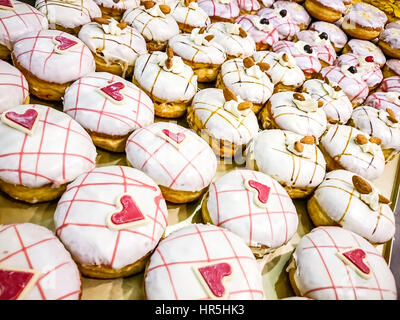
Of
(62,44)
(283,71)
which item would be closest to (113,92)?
(62,44)

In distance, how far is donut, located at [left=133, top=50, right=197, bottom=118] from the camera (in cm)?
316

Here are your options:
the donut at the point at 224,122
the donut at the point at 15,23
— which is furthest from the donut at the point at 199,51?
the donut at the point at 15,23

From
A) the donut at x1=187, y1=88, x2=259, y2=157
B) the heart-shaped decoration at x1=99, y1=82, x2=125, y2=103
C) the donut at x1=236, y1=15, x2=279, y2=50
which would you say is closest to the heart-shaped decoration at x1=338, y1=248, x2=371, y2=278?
the donut at x1=187, y1=88, x2=259, y2=157

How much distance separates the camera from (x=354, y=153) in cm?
327

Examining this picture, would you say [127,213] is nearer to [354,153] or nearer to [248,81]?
[248,81]

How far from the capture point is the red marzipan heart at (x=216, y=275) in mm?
1926

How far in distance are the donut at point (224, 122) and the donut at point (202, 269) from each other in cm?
105

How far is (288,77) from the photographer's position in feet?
12.6

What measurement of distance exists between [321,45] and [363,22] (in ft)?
3.30

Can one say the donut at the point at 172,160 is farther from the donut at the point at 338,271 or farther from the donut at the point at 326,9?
the donut at the point at 326,9
